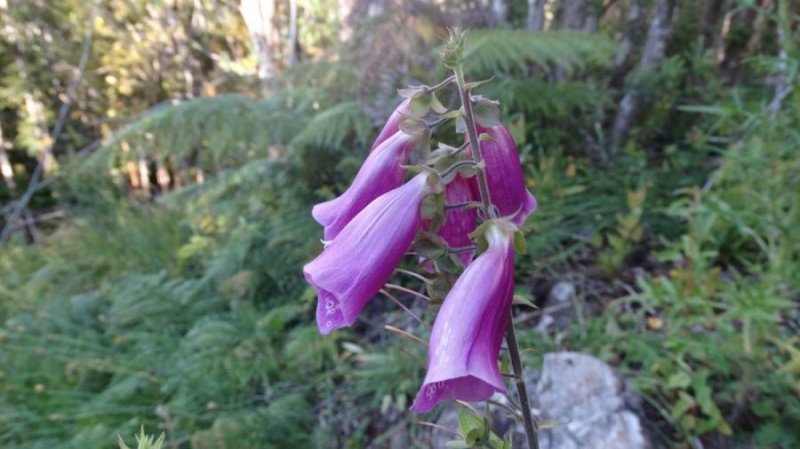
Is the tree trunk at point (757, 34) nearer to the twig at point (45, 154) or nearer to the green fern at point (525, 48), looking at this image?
the green fern at point (525, 48)

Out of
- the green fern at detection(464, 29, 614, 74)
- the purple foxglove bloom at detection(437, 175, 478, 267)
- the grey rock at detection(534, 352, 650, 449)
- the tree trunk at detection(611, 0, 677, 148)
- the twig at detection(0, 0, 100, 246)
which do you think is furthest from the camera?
the twig at detection(0, 0, 100, 246)

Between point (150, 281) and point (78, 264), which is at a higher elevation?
point (150, 281)

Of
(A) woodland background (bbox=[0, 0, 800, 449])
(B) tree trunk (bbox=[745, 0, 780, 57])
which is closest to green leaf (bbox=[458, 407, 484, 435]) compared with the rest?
(A) woodland background (bbox=[0, 0, 800, 449])

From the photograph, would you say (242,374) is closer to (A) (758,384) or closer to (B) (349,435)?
(B) (349,435)

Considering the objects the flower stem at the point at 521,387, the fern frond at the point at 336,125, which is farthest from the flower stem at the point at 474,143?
the fern frond at the point at 336,125

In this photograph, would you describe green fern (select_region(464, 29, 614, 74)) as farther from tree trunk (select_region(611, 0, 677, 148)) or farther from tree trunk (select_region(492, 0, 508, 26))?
tree trunk (select_region(492, 0, 508, 26))

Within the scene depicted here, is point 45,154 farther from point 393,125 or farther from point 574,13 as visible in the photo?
Answer: point 393,125

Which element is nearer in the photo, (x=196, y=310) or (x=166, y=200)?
(x=196, y=310)

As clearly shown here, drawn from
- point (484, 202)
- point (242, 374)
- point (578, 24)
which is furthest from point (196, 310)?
point (578, 24)
